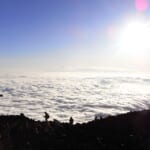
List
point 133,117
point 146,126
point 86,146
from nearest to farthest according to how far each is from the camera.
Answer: point 86,146, point 146,126, point 133,117

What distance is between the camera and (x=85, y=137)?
12.3 m

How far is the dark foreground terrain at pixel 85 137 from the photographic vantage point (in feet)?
36.5

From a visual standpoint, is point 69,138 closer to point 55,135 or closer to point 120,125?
point 55,135

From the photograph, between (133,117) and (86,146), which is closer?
(86,146)

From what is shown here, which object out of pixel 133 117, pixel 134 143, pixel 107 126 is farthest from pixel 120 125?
pixel 134 143

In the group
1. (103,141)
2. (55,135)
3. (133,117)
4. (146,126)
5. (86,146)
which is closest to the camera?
(86,146)

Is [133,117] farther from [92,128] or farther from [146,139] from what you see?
[146,139]

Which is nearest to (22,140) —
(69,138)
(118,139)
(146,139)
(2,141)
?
(2,141)

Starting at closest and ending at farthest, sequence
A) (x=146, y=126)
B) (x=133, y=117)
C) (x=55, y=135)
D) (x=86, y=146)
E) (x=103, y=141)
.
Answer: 1. (x=86, y=146)
2. (x=103, y=141)
3. (x=55, y=135)
4. (x=146, y=126)
5. (x=133, y=117)

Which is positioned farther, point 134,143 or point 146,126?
point 146,126

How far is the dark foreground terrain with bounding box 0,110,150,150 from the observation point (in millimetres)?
11133

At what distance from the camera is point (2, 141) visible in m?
12.1

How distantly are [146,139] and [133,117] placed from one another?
4.57 m

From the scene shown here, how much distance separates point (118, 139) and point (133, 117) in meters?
4.39
